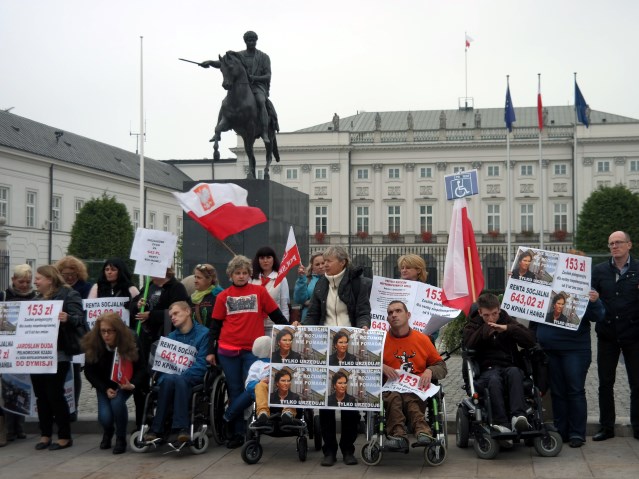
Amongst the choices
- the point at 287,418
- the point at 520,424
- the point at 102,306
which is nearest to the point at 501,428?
the point at 520,424

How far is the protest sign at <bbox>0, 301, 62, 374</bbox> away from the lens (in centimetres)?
823

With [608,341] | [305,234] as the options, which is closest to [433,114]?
[305,234]

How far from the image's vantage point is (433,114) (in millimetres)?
80938

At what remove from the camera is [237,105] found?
1424cm

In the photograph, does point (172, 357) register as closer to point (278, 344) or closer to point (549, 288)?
point (278, 344)

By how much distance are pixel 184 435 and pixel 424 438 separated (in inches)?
81.6

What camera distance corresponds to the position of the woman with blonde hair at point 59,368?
27.2 feet

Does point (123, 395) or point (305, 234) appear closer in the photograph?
point (123, 395)

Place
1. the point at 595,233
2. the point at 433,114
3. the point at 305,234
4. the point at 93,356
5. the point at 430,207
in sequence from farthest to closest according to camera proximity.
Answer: the point at 433,114 → the point at 430,207 → the point at 595,233 → the point at 305,234 → the point at 93,356

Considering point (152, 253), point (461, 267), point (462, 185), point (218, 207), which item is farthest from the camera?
point (218, 207)

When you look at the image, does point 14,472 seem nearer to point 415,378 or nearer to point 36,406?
point 36,406

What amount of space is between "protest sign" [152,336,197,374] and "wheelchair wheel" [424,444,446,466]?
231cm

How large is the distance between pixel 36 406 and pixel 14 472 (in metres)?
1.25

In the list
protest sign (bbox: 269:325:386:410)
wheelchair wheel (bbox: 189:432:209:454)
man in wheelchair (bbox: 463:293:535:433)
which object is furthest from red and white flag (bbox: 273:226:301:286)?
man in wheelchair (bbox: 463:293:535:433)
